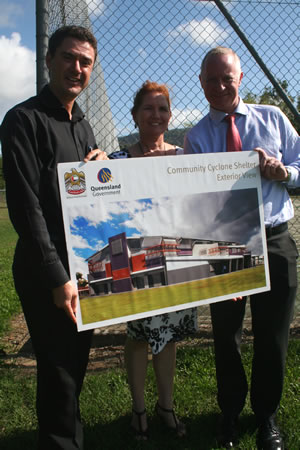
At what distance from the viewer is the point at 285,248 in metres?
2.40

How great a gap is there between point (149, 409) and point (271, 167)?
195 centimetres

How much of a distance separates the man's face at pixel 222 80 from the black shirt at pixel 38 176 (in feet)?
2.97

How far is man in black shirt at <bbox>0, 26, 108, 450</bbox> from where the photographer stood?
5.86 ft

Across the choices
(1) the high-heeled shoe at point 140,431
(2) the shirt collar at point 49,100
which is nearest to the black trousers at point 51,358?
(1) the high-heeled shoe at point 140,431

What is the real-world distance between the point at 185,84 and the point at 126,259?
6.72 feet

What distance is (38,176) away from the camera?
6.04ft

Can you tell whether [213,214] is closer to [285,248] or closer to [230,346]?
[285,248]

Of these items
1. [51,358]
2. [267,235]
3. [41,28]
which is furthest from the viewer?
[41,28]

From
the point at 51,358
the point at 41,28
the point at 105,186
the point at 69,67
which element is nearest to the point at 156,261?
the point at 105,186

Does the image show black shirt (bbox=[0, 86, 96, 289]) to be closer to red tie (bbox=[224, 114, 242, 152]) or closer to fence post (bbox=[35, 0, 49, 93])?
red tie (bbox=[224, 114, 242, 152])

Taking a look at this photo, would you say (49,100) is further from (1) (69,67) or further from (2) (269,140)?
(2) (269,140)

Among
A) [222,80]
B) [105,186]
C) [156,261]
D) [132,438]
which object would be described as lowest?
[132,438]

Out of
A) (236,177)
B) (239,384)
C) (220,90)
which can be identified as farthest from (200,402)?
(220,90)

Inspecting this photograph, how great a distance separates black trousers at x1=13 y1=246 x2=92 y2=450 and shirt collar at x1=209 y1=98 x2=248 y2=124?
140cm
